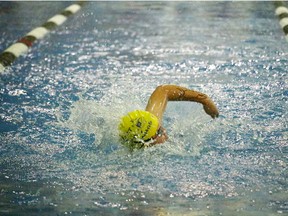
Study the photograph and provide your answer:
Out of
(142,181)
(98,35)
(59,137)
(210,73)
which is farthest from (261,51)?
(142,181)

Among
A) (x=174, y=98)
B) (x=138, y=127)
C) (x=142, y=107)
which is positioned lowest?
(x=142, y=107)

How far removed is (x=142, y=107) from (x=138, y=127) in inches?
57.3

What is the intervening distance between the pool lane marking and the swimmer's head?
3397 millimetres

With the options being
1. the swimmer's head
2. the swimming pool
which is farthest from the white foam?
the swimmer's head

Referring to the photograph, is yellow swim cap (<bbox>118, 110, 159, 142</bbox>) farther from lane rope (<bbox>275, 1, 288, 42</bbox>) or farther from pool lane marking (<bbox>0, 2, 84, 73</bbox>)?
lane rope (<bbox>275, 1, 288, 42</bbox>)

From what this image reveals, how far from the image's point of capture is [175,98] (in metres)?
5.46

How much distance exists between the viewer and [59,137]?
19.1ft

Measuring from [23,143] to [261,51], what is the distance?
392 cm

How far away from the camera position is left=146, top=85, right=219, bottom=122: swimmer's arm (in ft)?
17.6

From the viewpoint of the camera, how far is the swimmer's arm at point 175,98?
538 centimetres

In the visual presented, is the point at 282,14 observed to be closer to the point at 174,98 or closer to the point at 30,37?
the point at 30,37

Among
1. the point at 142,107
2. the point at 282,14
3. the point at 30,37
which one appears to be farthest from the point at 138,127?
the point at 282,14

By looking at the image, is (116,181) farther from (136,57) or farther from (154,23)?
(154,23)

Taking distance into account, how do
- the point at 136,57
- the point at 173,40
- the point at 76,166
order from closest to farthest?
1. the point at 76,166
2. the point at 136,57
3. the point at 173,40
